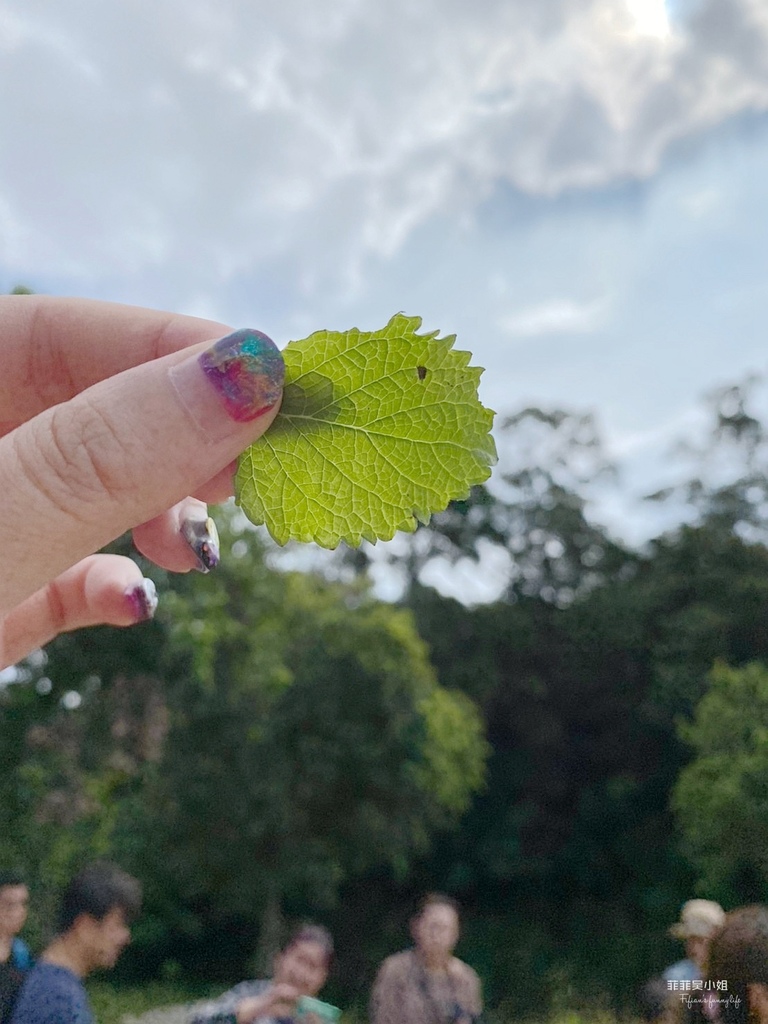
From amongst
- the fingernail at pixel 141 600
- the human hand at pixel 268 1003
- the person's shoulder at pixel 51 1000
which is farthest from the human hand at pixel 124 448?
the human hand at pixel 268 1003

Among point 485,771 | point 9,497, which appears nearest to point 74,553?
point 9,497

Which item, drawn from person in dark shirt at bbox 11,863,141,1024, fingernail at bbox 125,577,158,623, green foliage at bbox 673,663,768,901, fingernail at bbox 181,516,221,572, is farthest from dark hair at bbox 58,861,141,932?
green foliage at bbox 673,663,768,901

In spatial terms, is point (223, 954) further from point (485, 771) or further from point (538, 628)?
Result: point (538, 628)

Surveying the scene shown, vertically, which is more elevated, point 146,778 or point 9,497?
point 146,778

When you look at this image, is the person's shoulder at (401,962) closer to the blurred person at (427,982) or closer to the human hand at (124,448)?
the blurred person at (427,982)

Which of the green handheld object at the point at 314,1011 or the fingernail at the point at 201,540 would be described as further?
the green handheld object at the point at 314,1011

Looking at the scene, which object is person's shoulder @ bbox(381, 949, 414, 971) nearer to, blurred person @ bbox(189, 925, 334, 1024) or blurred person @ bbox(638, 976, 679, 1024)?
blurred person @ bbox(189, 925, 334, 1024)
